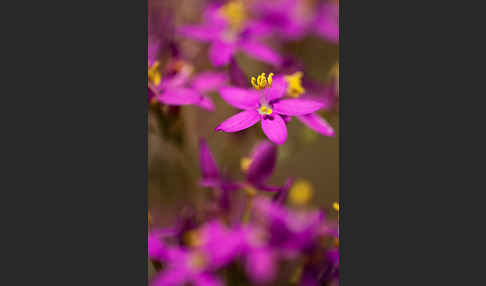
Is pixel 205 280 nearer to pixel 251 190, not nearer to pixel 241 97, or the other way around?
pixel 251 190

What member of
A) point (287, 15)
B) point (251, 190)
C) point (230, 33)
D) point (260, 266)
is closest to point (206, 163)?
point (251, 190)

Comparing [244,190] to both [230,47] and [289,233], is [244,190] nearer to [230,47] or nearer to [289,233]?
[289,233]

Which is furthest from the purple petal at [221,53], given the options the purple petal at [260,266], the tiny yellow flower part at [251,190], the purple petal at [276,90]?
the purple petal at [260,266]

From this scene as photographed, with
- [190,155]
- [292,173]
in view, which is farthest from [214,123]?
[292,173]

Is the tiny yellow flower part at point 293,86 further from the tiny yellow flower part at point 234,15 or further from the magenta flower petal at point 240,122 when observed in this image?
the tiny yellow flower part at point 234,15

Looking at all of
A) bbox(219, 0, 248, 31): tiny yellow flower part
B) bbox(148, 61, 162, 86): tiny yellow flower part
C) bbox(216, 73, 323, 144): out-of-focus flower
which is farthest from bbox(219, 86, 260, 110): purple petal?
bbox(219, 0, 248, 31): tiny yellow flower part

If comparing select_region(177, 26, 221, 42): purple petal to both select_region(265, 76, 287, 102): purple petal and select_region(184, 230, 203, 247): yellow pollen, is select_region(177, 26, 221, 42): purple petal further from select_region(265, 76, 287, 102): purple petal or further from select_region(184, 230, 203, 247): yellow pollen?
select_region(184, 230, 203, 247): yellow pollen
